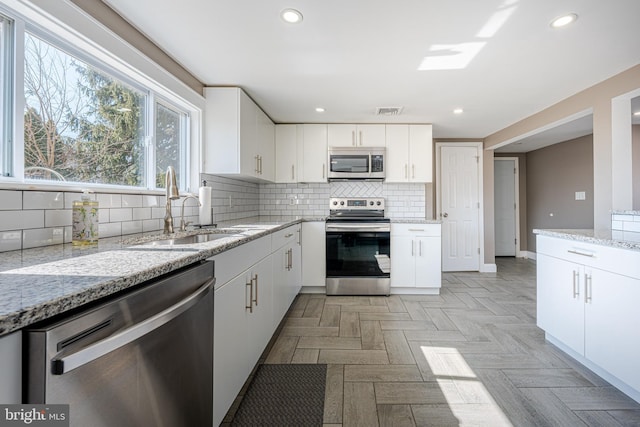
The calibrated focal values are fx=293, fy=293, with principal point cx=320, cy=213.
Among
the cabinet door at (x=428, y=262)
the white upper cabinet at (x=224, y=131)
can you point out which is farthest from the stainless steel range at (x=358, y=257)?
the white upper cabinet at (x=224, y=131)

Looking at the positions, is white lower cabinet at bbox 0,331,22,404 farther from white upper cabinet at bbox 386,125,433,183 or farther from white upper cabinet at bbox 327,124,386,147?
white upper cabinet at bbox 386,125,433,183

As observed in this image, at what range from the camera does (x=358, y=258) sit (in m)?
3.48

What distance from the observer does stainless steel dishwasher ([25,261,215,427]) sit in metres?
0.56

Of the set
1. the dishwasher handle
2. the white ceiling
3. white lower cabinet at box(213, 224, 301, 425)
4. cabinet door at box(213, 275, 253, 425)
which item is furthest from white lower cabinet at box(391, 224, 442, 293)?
the dishwasher handle

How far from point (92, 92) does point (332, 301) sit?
2752 mm

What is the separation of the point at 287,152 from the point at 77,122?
2.51m

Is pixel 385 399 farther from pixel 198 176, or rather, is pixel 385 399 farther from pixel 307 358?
pixel 198 176

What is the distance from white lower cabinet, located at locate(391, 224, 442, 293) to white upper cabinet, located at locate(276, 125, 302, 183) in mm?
1483

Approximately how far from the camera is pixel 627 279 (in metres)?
1.57

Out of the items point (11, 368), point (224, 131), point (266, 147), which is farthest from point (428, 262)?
point (11, 368)

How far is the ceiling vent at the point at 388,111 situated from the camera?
3254 mm

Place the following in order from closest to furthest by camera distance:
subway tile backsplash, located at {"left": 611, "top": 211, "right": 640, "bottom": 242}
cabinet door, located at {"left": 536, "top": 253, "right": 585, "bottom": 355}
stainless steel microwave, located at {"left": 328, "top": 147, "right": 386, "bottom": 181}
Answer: cabinet door, located at {"left": 536, "top": 253, "right": 585, "bottom": 355}
subway tile backsplash, located at {"left": 611, "top": 211, "right": 640, "bottom": 242}
stainless steel microwave, located at {"left": 328, "top": 147, "right": 386, "bottom": 181}

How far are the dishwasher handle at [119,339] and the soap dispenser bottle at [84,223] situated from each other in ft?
2.32

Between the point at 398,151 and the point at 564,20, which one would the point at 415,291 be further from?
the point at 564,20
